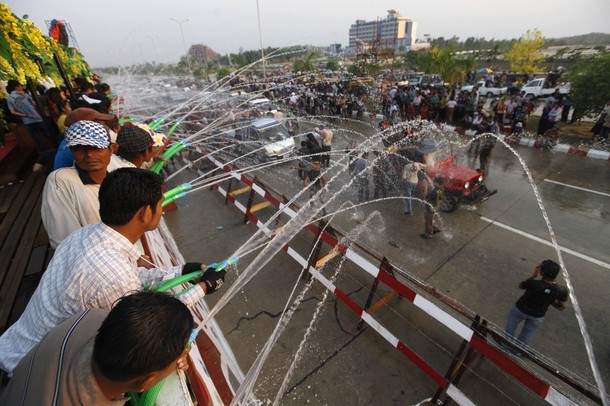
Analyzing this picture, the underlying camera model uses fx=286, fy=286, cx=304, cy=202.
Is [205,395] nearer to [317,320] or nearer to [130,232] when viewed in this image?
[130,232]

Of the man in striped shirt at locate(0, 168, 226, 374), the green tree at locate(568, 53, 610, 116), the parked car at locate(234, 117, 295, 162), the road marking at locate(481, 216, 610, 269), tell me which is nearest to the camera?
the man in striped shirt at locate(0, 168, 226, 374)

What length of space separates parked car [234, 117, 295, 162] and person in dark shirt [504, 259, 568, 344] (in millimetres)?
9822

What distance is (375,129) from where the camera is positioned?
55.3ft

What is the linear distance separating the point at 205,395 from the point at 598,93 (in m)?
17.5

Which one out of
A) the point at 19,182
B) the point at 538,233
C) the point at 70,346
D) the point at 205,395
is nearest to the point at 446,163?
the point at 538,233

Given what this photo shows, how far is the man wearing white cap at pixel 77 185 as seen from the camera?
8.64ft

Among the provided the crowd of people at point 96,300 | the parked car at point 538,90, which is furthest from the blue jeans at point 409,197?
the parked car at point 538,90

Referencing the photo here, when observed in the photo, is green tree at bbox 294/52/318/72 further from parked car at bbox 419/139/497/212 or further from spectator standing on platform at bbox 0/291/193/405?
spectator standing on platform at bbox 0/291/193/405

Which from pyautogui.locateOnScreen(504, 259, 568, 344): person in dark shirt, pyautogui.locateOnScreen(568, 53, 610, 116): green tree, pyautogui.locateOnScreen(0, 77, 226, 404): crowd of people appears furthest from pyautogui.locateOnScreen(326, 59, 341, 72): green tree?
pyautogui.locateOnScreen(0, 77, 226, 404): crowd of people

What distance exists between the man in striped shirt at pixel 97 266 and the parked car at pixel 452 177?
25.4ft

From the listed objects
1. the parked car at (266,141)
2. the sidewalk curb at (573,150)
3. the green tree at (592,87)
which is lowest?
the sidewalk curb at (573,150)

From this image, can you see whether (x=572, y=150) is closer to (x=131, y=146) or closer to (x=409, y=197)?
(x=409, y=197)

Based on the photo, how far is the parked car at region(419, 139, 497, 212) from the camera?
25.9 ft

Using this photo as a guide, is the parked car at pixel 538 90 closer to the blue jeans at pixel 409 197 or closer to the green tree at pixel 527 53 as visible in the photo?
the green tree at pixel 527 53
